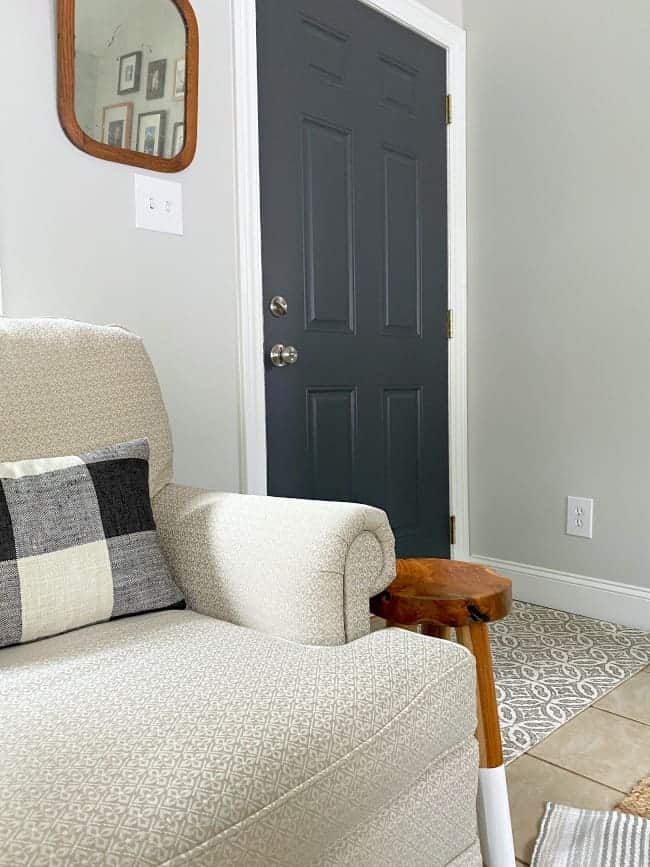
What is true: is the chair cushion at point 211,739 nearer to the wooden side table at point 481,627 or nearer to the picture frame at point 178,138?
the wooden side table at point 481,627

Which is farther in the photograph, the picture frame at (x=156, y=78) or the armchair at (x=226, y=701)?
the picture frame at (x=156, y=78)

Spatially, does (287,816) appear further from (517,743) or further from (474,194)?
(474,194)

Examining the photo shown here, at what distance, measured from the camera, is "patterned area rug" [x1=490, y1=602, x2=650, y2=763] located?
169 centimetres

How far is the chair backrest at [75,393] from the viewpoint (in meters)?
1.22

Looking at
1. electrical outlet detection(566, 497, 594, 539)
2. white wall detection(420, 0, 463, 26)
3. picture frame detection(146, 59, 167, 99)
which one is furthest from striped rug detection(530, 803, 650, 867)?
white wall detection(420, 0, 463, 26)

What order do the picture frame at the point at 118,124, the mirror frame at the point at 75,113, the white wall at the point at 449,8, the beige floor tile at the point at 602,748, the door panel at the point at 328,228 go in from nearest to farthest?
the beige floor tile at the point at 602,748 → the mirror frame at the point at 75,113 → the picture frame at the point at 118,124 → the door panel at the point at 328,228 → the white wall at the point at 449,8

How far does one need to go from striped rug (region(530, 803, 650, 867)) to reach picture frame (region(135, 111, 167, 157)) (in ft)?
5.25

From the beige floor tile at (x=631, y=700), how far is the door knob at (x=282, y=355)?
1.16 meters

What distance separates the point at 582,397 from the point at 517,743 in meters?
1.19

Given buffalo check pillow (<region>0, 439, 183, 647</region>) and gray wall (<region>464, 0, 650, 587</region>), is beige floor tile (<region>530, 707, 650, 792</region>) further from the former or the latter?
buffalo check pillow (<region>0, 439, 183, 647</region>)

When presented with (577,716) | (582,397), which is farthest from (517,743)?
(582,397)

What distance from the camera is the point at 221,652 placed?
96cm

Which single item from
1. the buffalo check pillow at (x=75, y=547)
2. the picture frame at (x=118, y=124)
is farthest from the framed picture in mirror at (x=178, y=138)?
the buffalo check pillow at (x=75, y=547)

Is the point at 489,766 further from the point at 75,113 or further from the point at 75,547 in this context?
the point at 75,113
